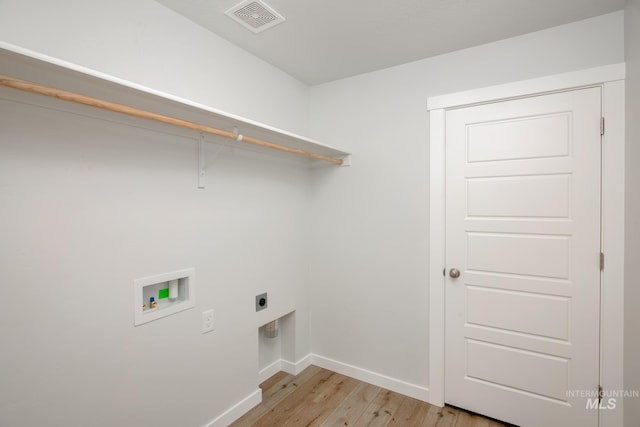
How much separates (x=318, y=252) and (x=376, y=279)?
57 cm

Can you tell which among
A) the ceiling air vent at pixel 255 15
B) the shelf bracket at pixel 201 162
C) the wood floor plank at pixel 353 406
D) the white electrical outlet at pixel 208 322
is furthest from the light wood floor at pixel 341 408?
the ceiling air vent at pixel 255 15

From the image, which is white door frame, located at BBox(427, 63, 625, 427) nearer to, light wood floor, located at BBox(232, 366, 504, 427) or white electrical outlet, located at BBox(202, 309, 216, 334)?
light wood floor, located at BBox(232, 366, 504, 427)

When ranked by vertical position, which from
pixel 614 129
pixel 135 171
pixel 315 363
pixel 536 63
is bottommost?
pixel 315 363

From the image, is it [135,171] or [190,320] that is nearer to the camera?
[135,171]

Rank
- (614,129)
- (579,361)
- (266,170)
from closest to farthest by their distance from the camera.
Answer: (614,129) → (579,361) → (266,170)

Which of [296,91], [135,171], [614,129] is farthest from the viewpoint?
[296,91]

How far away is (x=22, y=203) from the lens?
44.9 inches

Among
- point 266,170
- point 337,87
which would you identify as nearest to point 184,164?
point 266,170

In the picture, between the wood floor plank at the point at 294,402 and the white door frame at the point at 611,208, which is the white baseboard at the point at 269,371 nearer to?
the wood floor plank at the point at 294,402

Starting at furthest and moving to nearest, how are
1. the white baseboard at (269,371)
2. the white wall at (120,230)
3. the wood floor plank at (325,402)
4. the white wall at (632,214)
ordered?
the white baseboard at (269,371) → the wood floor plank at (325,402) → the white wall at (632,214) → the white wall at (120,230)

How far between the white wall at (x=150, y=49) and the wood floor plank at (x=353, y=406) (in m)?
2.09

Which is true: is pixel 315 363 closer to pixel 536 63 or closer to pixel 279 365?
pixel 279 365

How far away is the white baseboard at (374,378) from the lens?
7.11ft

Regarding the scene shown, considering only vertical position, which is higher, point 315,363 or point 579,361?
point 579,361
